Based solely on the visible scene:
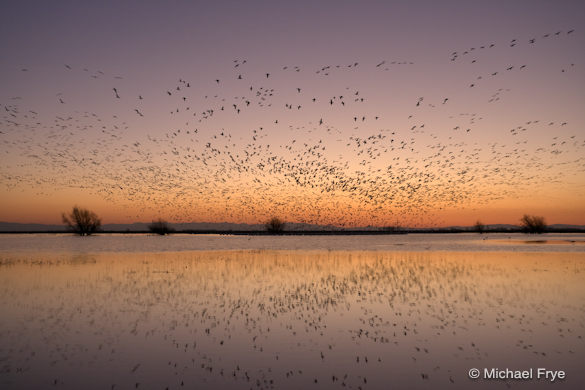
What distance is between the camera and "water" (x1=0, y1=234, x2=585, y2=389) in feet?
35.0

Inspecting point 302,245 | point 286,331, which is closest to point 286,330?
point 286,331

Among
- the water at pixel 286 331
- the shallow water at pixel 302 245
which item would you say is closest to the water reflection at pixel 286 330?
the water at pixel 286 331

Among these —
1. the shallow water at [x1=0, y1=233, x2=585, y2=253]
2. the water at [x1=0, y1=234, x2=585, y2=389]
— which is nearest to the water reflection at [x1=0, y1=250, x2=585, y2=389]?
the water at [x1=0, y1=234, x2=585, y2=389]

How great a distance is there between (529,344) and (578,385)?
3.25 metres

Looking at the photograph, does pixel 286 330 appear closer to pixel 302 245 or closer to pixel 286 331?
pixel 286 331

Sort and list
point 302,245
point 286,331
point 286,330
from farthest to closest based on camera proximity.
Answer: point 302,245 → point 286,330 → point 286,331

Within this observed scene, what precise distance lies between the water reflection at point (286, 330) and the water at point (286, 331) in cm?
5

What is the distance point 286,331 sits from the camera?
15.0m

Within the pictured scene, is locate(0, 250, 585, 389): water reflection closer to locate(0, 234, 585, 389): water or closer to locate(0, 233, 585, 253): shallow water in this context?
locate(0, 234, 585, 389): water

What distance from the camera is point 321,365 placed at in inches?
448

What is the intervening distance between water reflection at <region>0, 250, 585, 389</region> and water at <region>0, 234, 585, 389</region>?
0.16ft

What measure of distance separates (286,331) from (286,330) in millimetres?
133

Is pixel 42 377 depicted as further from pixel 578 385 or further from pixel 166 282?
pixel 166 282

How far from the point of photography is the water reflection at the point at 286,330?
10.7m
